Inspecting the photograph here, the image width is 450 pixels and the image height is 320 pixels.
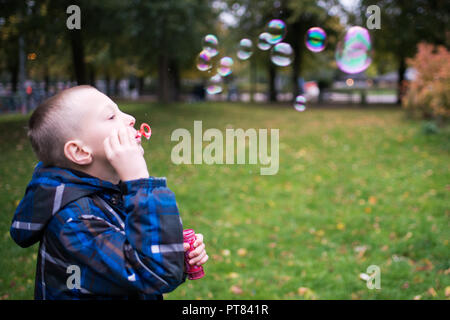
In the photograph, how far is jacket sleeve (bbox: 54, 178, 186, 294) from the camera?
1213 mm

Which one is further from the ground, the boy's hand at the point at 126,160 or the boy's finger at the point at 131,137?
the boy's finger at the point at 131,137

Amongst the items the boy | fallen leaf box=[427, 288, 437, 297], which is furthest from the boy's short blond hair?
fallen leaf box=[427, 288, 437, 297]

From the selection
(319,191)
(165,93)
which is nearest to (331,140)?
(319,191)

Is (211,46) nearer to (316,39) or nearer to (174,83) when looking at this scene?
(316,39)

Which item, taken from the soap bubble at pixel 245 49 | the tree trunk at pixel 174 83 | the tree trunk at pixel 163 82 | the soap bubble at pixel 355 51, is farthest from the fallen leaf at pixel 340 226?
the tree trunk at pixel 174 83

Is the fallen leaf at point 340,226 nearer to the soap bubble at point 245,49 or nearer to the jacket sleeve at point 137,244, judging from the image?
the soap bubble at point 245,49

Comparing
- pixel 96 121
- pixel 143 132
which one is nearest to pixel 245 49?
pixel 143 132

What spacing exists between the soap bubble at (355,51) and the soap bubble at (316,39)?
51cm

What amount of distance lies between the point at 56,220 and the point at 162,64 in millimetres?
24380

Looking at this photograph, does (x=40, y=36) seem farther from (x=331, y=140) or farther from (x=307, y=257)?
(x=307, y=257)

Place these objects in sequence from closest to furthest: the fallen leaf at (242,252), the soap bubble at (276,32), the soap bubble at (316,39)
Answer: the fallen leaf at (242,252) → the soap bubble at (276,32) → the soap bubble at (316,39)

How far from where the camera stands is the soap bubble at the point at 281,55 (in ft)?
21.0
